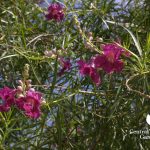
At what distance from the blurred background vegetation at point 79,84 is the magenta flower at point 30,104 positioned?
0.21ft

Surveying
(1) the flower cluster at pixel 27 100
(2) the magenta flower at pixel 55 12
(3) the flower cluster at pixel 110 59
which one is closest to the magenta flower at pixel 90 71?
(3) the flower cluster at pixel 110 59

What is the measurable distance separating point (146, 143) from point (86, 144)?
0.21 metres

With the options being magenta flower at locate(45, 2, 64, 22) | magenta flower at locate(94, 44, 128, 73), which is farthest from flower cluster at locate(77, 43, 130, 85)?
magenta flower at locate(45, 2, 64, 22)

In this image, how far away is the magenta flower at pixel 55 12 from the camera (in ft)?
6.36

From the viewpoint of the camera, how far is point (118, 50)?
127cm

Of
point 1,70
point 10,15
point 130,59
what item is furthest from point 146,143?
point 10,15

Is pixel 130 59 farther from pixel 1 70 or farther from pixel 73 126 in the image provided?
pixel 1 70

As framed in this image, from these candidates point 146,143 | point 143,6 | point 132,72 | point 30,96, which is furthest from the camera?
point 143,6

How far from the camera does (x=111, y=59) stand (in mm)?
1263

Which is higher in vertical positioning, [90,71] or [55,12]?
[55,12]

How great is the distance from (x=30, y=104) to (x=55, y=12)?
2.57ft

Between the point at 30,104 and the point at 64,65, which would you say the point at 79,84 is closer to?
the point at 64,65

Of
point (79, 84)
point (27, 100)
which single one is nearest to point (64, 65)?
point (79, 84)

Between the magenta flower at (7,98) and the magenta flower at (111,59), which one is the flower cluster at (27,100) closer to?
the magenta flower at (7,98)
